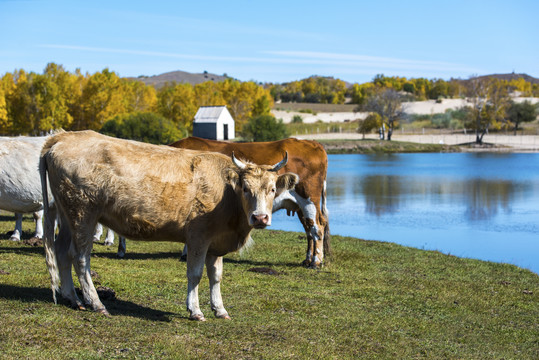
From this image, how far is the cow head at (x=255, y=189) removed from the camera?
6.77 meters

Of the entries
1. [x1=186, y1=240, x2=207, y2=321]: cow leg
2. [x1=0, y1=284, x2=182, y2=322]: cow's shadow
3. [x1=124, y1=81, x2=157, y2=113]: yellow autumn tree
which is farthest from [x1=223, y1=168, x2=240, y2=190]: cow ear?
[x1=124, y1=81, x2=157, y2=113]: yellow autumn tree

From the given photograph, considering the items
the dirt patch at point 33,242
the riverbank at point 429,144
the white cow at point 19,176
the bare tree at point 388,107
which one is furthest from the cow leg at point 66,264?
the bare tree at point 388,107

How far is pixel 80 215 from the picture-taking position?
6.93 m

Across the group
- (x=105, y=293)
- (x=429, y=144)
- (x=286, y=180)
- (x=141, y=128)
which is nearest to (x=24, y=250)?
(x=105, y=293)

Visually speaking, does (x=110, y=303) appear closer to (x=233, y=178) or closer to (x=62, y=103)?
(x=233, y=178)

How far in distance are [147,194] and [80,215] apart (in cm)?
84

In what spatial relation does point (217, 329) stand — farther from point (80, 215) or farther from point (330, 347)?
point (80, 215)

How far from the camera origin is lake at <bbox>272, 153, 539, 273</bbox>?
2006cm

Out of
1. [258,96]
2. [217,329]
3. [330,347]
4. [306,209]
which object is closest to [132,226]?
[217,329]

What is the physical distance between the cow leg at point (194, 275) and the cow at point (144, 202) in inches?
0.5

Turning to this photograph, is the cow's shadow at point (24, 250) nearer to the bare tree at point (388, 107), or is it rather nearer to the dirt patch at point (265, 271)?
the dirt patch at point (265, 271)

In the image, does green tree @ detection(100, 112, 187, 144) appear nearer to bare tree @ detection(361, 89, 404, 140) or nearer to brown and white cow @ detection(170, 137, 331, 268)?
bare tree @ detection(361, 89, 404, 140)

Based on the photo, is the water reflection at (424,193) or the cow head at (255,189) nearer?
the cow head at (255,189)

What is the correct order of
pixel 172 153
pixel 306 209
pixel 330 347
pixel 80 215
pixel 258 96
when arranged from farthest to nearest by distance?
pixel 258 96 < pixel 306 209 < pixel 172 153 < pixel 80 215 < pixel 330 347
